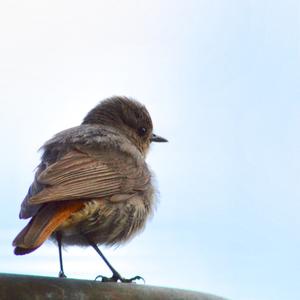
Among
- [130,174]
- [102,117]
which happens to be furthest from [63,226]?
[102,117]

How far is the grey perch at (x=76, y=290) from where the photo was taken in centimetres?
314

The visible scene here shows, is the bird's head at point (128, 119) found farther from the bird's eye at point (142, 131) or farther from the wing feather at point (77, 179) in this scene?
the wing feather at point (77, 179)

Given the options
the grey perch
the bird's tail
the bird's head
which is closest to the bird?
the bird's tail

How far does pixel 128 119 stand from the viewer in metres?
8.33

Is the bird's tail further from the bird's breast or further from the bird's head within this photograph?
the bird's head

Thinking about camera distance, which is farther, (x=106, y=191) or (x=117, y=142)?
(x=117, y=142)

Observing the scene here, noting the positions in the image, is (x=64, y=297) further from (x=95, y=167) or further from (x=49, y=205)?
(x=95, y=167)

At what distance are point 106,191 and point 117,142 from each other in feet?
3.70

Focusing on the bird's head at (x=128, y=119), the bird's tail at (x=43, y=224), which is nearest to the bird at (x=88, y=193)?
the bird's tail at (x=43, y=224)

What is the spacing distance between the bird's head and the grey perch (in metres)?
4.73

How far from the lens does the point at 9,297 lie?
3102 millimetres

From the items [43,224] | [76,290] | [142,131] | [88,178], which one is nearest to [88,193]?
[88,178]

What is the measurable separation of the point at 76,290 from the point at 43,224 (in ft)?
5.02

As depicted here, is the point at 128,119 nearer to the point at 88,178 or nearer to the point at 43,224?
the point at 88,178
